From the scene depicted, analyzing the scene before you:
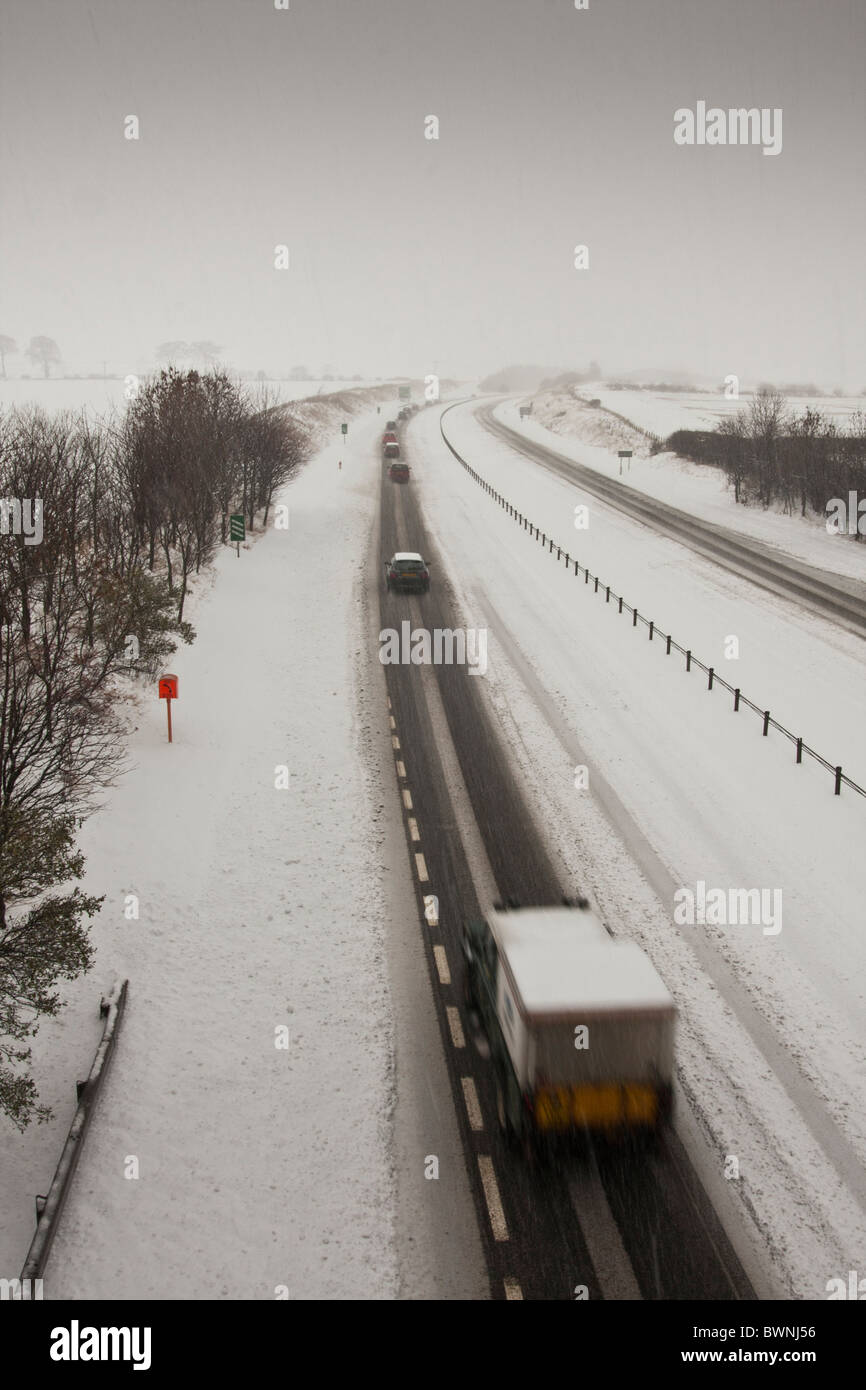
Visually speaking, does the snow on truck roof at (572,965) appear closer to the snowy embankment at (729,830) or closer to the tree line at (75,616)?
the snowy embankment at (729,830)

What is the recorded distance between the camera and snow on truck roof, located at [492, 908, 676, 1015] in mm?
9992

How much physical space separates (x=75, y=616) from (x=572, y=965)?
2042cm

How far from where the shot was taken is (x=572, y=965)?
1074cm

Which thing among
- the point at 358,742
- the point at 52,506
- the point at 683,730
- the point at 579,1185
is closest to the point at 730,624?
the point at 683,730

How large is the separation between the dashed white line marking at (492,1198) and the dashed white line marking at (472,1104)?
0.49m

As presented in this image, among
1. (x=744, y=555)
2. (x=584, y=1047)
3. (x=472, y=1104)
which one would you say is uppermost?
(x=744, y=555)

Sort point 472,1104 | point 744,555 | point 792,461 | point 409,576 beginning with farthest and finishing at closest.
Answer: point 792,461 → point 744,555 → point 409,576 → point 472,1104

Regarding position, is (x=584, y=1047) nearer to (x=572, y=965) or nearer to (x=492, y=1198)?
(x=572, y=965)

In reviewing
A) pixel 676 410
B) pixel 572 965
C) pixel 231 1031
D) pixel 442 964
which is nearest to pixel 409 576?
pixel 442 964

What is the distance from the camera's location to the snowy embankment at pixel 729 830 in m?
10.9

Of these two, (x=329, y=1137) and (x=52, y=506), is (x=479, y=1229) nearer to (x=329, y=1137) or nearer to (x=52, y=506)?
(x=329, y=1137)

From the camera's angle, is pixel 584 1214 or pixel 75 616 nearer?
pixel 584 1214

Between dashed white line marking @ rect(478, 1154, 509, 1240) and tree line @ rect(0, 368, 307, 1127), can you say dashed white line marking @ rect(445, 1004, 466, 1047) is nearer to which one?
dashed white line marking @ rect(478, 1154, 509, 1240)

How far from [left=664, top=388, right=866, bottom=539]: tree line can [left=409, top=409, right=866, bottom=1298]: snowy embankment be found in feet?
50.6
